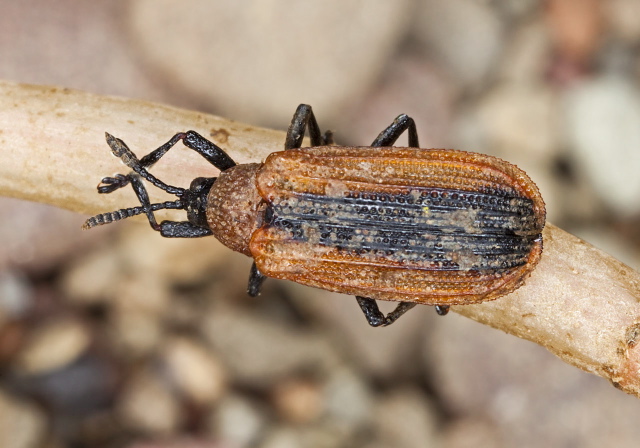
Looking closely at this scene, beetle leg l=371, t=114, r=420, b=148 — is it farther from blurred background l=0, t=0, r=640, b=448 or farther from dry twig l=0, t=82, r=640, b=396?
blurred background l=0, t=0, r=640, b=448

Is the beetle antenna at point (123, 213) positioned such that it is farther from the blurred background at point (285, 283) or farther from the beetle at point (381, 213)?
the blurred background at point (285, 283)

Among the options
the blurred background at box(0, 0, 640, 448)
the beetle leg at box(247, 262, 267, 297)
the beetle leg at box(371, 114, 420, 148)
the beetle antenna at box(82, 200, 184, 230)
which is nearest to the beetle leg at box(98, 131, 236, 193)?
the beetle antenna at box(82, 200, 184, 230)

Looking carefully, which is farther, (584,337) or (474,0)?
(474,0)

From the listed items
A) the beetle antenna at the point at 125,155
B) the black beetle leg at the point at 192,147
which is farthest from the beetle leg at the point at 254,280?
the beetle antenna at the point at 125,155

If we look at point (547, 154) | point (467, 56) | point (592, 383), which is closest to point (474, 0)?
point (467, 56)

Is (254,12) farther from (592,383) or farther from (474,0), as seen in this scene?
(592,383)

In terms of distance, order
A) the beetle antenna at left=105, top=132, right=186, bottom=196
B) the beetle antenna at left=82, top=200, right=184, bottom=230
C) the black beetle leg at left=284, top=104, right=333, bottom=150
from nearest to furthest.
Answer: the beetle antenna at left=105, top=132, right=186, bottom=196
the beetle antenna at left=82, top=200, right=184, bottom=230
the black beetle leg at left=284, top=104, right=333, bottom=150

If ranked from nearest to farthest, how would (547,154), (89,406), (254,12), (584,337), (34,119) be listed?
(584,337)
(34,119)
(89,406)
(254,12)
(547,154)
